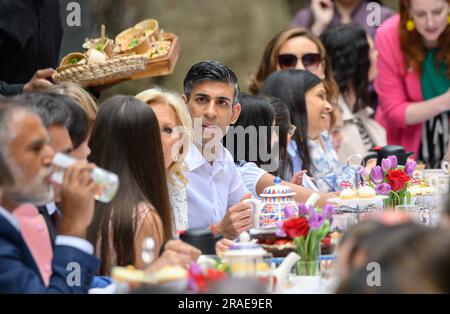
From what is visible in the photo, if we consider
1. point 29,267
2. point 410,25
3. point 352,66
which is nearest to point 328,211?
point 29,267

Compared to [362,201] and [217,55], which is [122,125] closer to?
[362,201]

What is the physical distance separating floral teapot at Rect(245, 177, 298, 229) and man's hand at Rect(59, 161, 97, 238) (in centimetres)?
165

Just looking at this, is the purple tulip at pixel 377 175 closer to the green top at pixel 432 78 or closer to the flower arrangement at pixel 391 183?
the flower arrangement at pixel 391 183

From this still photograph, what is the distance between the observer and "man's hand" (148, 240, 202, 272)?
3355 millimetres

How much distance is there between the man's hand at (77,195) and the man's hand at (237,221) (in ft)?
5.04

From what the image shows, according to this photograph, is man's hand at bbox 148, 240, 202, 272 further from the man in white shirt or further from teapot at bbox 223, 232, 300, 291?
the man in white shirt

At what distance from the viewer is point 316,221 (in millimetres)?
3924

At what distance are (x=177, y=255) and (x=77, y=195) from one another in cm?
40

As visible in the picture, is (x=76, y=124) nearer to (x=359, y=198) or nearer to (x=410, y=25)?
(x=359, y=198)

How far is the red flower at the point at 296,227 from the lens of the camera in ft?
12.9

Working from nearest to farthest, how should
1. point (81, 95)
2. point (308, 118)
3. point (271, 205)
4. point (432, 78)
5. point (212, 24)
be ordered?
point (271, 205), point (81, 95), point (308, 118), point (432, 78), point (212, 24)

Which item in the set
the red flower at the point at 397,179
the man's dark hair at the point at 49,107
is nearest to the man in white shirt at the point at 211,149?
the red flower at the point at 397,179

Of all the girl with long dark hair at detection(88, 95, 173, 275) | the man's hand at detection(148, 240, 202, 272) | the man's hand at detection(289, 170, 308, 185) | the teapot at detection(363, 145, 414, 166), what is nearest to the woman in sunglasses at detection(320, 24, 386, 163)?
the teapot at detection(363, 145, 414, 166)

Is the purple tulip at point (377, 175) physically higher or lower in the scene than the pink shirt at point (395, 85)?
lower
